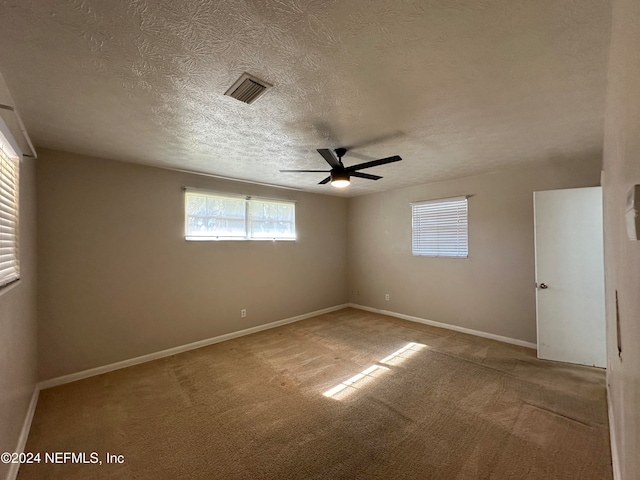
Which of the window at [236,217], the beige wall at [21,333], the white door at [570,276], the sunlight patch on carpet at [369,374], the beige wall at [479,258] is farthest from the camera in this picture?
the window at [236,217]

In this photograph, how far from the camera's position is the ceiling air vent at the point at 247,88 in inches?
63.8

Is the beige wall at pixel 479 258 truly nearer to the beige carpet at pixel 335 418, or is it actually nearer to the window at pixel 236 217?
the beige carpet at pixel 335 418

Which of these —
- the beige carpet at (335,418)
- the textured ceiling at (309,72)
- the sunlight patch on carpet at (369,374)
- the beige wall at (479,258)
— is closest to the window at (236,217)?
the textured ceiling at (309,72)

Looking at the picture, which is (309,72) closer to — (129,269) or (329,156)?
(329,156)

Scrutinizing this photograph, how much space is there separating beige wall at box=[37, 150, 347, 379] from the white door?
383cm

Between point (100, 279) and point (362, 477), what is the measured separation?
3328 millimetres

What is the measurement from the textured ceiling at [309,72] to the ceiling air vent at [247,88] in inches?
1.8

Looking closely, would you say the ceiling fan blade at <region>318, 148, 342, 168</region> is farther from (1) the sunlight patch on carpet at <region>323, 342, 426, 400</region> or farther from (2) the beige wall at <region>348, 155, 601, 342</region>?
(2) the beige wall at <region>348, 155, 601, 342</region>

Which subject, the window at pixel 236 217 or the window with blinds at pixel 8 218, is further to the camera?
the window at pixel 236 217

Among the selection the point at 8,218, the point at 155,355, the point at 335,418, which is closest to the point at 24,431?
the point at 155,355

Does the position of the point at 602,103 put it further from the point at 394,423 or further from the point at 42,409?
the point at 42,409

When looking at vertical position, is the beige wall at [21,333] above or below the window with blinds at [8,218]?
below

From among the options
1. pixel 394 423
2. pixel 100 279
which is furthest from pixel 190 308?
pixel 394 423

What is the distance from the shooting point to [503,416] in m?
2.19
